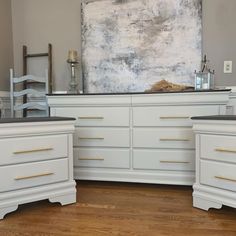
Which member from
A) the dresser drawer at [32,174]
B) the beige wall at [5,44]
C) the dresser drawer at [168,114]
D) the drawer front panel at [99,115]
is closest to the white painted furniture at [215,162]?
the dresser drawer at [168,114]

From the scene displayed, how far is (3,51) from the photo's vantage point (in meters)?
2.92

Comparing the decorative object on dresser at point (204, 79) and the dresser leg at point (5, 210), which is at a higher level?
the decorative object on dresser at point (204, 79)

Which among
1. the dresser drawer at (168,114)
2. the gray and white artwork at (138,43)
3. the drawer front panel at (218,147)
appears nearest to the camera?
the drawer front panel at (218,147)

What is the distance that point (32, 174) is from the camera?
1780 mm

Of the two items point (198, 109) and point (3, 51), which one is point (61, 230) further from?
point (3, 51)

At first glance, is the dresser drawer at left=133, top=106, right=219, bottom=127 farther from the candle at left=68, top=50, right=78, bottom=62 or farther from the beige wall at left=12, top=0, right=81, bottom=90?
the beige wall at left=12, top=0, right=81, bottom=90

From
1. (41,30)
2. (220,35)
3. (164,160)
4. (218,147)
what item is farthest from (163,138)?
(41,30)

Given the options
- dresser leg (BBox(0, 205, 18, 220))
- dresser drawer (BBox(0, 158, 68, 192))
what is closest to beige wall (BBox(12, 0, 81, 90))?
dresser drawer (BBox(0, 158, 68, 192))

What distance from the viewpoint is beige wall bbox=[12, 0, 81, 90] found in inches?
117

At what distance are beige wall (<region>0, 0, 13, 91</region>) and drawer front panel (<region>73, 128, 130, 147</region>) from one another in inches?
42.6

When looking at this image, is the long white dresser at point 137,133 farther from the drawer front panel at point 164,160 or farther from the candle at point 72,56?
the candle at point 72,56

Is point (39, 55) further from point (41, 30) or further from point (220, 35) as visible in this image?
point (220, 35)

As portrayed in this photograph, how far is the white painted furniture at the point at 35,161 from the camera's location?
1.69 meters

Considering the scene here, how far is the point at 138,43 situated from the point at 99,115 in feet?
2.83
